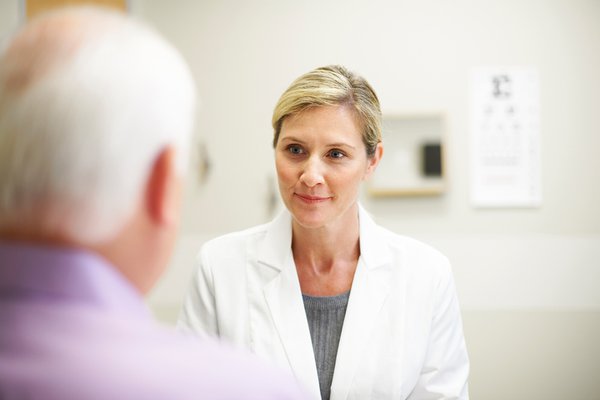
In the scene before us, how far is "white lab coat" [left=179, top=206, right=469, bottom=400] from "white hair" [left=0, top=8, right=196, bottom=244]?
100 cm

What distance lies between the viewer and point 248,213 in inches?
103

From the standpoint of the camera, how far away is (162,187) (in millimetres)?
503

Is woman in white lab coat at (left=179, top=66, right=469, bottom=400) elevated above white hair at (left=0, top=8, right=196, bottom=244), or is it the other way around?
white hair at (left=0, top=8, right=196, bottom=244)

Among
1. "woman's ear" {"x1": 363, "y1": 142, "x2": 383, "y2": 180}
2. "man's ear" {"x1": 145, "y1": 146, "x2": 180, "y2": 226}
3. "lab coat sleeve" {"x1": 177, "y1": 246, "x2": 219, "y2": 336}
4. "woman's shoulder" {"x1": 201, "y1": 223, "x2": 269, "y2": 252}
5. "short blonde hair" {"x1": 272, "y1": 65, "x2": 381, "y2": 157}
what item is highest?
"short blonde hair" {"x1": 272, "y1": 65, "x2": 381, "y2": 157}

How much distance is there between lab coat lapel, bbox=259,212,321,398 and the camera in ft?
4.48

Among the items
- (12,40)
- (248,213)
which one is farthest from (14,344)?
(248,213)

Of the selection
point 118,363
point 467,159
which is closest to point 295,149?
point 118,363

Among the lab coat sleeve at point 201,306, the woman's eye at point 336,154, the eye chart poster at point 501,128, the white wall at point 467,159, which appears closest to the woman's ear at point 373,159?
the woman's eye at point 336,154

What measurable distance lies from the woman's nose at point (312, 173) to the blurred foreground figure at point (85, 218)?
888 millimetres

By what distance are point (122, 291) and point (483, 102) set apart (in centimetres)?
233

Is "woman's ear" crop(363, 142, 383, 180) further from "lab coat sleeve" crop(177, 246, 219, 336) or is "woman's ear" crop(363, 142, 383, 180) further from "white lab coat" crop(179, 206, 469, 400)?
"lab coat sleeve" crop(177, 246, 219, 336)

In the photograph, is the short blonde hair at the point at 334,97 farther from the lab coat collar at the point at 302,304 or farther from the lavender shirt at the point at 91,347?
the lavender shirt at the point at 91,347

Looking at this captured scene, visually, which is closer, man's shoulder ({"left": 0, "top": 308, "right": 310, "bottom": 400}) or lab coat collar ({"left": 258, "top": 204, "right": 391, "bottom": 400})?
man's shoulder ({"left": 0, "top": 308, "right": 310, "bottom": 400})

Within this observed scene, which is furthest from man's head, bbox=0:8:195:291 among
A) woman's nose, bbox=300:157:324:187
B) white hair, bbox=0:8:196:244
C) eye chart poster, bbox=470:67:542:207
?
eye chart poster, bbox=470:67:542:207
